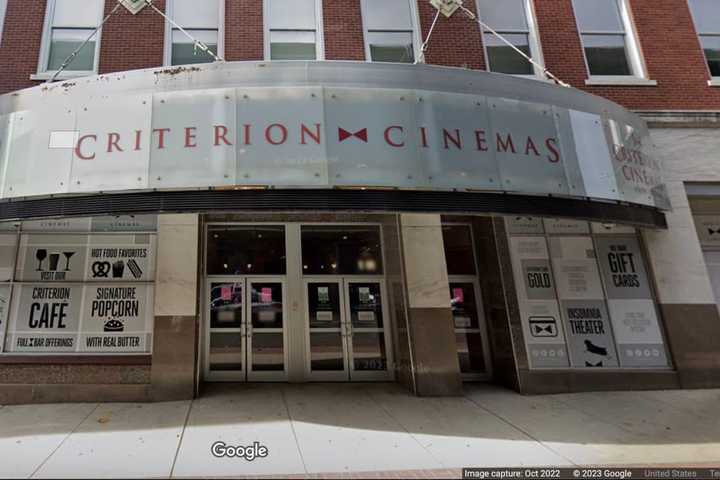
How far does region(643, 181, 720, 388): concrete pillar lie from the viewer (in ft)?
26.1

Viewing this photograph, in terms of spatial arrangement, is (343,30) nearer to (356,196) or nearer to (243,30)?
(243,30)

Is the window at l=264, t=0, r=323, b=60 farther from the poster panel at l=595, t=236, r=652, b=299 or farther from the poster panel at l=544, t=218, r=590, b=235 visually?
the poster panel at l=595, t=236, r=652, b=299

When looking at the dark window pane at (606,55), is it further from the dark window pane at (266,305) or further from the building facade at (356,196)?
the dark window pane at (266,305)

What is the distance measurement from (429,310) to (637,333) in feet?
14.7

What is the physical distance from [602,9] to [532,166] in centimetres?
710

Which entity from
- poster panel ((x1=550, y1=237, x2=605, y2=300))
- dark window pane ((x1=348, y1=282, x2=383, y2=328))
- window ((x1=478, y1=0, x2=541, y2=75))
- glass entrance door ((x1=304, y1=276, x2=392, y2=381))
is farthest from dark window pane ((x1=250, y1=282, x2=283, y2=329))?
window ((x1=478, y1=0, x2=541, y2=75))

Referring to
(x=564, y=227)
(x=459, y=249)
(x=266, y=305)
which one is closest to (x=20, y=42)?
(x=266, y=305)

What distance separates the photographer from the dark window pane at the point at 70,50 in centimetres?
854

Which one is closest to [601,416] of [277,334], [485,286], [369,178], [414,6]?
[485,286]

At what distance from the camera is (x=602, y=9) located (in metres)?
10.0

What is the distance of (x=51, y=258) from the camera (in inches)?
296

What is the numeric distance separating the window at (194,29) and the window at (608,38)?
8875 millimetres

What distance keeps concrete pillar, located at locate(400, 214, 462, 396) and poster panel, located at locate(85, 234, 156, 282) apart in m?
5.11

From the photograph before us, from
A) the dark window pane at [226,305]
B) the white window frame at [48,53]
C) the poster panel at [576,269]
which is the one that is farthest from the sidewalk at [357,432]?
the white window frame at [48,53]
